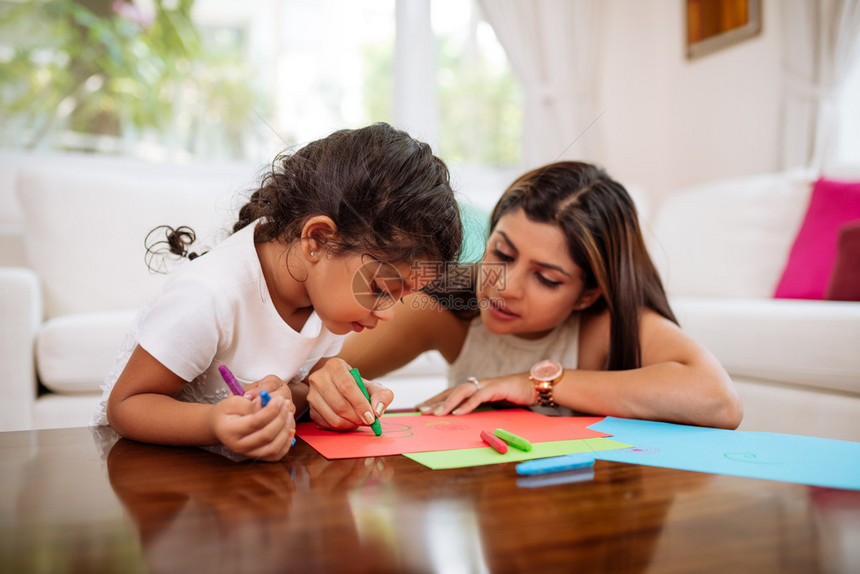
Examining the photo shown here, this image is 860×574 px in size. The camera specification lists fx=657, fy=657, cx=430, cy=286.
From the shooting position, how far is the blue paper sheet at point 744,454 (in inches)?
24.2

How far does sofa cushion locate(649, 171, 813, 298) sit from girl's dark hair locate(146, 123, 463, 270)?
1.63 metres

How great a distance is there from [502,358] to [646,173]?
2.49 meters

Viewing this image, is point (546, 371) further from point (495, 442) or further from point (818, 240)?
point (818, 240)

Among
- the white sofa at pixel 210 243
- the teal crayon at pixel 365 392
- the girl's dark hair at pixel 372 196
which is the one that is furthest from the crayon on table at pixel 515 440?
the white sofa at pixel 210 243

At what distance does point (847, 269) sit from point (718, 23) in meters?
1.69

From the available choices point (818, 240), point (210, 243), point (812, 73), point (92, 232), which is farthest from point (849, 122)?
point (92, 232)

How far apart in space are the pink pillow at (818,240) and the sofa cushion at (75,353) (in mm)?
1976

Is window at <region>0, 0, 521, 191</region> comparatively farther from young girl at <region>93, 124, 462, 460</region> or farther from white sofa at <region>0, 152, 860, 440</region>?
young girl at <region>93, 124, 462, 460</region>

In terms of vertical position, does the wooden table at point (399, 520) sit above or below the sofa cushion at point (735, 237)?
above

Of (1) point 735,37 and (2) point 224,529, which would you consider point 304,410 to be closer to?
(2) point 224,529

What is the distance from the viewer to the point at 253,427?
0.62 metres

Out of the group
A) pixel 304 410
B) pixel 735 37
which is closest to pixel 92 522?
pixel 304 410

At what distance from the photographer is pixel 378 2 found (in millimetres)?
3227

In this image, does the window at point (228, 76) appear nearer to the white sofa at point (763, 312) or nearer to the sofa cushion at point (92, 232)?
the sofa cushion at point (92, 232)
